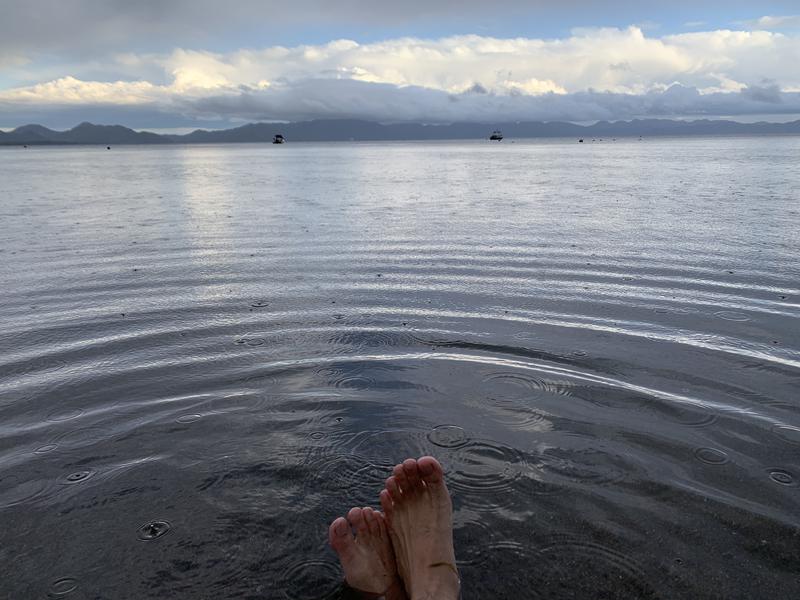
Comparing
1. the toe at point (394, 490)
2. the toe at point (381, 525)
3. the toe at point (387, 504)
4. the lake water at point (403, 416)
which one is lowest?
the lake water at point (403, 416)

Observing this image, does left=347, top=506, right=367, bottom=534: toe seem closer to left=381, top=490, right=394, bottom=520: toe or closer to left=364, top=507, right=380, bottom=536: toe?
left=364, top=507, right=380, bottom=536: toe

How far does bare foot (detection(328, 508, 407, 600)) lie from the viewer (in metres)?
3.57

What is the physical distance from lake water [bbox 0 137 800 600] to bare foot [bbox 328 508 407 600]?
0.58 feet

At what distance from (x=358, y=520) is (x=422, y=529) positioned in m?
0.40

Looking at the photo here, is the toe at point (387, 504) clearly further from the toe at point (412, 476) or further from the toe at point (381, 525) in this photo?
the toe at point (412, 476)

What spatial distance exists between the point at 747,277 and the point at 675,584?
907 centimetres

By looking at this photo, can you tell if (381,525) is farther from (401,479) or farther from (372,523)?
(401,479)

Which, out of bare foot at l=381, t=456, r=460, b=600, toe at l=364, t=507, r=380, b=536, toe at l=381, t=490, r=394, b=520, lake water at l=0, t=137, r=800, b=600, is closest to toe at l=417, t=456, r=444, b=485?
bare foot at l=381, t=456, r=460, b=600

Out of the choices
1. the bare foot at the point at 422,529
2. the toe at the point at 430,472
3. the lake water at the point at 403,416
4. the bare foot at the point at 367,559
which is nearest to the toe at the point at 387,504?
the bare foot at the point at 422,529

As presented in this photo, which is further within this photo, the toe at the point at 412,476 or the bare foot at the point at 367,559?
the toe at the point at 412,476

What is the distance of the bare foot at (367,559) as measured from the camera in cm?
357

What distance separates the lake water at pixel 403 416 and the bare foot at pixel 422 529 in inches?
12.4

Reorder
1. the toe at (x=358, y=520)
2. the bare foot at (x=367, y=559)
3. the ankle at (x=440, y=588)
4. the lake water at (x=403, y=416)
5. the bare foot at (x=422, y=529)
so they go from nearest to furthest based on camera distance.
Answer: the ankle at (x=440, y=588) < the bare foot at (x=422, y=529) < the bare foot at (x=367, y=559) < the toe at (x=358, y=520) < the lake water at (x=403, y=416)

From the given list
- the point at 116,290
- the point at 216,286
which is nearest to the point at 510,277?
the point at 216,286
